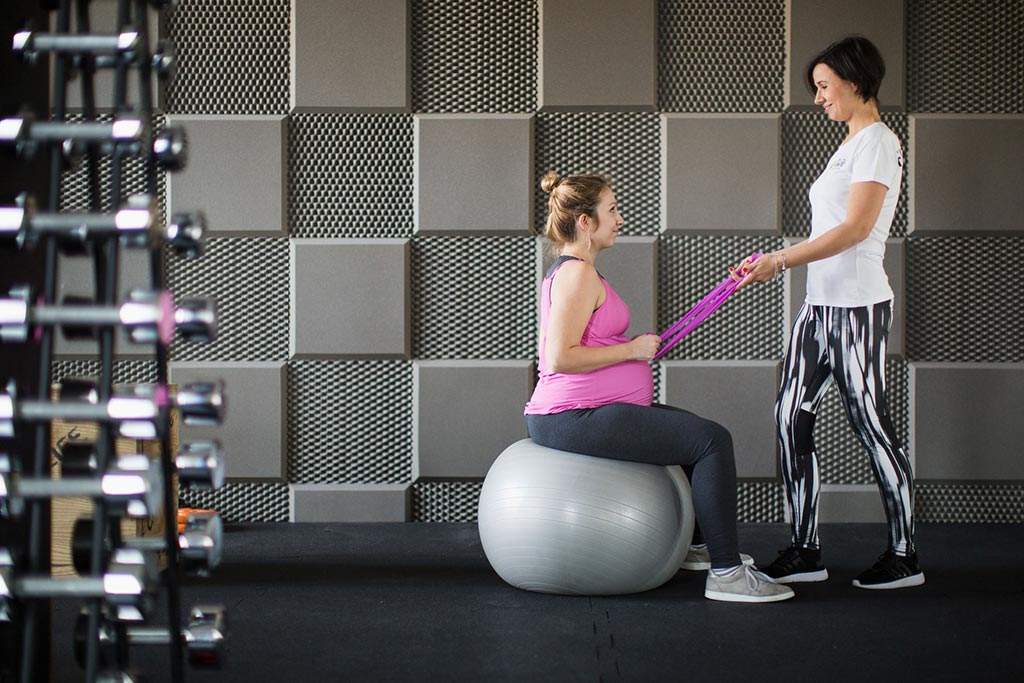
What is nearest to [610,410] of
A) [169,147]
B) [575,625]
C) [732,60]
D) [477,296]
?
[575,625]

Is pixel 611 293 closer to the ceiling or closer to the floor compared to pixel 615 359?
closer to the ceiling

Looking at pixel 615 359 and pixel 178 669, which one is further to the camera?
pixel 615 359

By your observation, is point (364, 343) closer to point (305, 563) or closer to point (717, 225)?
point (305, 563)

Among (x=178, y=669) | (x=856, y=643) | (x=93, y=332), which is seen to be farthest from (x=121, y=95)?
(x=856, y=643)

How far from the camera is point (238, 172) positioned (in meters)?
3.56

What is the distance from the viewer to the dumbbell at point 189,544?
1.32m

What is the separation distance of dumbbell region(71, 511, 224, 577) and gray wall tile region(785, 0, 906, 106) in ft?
9.05

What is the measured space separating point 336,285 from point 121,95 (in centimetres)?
231

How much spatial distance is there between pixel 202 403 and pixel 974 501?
120 inches

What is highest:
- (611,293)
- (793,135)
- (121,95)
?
(793,135)

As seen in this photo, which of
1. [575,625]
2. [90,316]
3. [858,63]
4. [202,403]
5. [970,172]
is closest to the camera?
[90,316]

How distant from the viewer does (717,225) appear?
140 inches

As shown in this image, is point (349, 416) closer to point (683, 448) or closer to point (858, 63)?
point (683, 448)

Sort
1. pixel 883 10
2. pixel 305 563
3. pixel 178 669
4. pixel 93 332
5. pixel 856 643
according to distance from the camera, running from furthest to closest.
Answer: pixel 883 10 → pixel 305 563 → pixel 856 643 → pixel 178 669 → pixel 93 332
